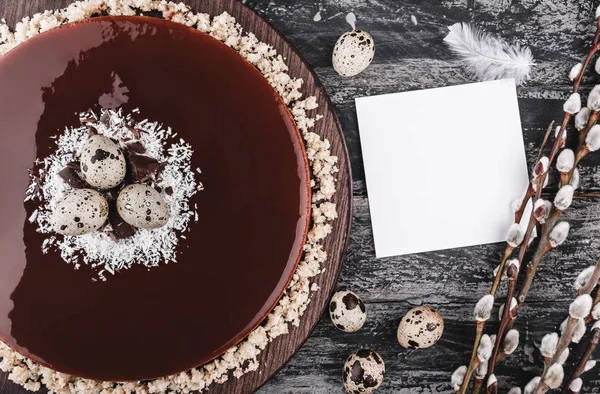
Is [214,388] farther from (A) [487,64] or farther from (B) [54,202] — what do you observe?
(A) [487,64]

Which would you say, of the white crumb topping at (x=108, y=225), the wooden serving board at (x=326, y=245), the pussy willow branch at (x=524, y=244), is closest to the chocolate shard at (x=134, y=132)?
the white crumb topping at (x=108, y=225)

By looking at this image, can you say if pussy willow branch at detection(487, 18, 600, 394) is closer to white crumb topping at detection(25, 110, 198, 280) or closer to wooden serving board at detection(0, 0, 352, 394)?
wooden serving board at detection(0, 0, 352, 394)

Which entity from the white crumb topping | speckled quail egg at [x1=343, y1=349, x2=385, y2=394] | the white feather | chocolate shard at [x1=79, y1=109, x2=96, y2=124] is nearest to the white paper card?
the white feather

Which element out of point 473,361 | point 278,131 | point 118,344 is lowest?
point 473,361

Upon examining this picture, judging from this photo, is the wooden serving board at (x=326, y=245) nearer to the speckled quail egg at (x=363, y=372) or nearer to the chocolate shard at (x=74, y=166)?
the speckled quail egg at (x=363, y=372)

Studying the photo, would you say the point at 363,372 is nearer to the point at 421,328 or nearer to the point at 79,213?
the point at 421,328

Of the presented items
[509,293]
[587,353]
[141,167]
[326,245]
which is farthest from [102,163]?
[587,353]

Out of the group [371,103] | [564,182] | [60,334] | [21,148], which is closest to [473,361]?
[564,182]
